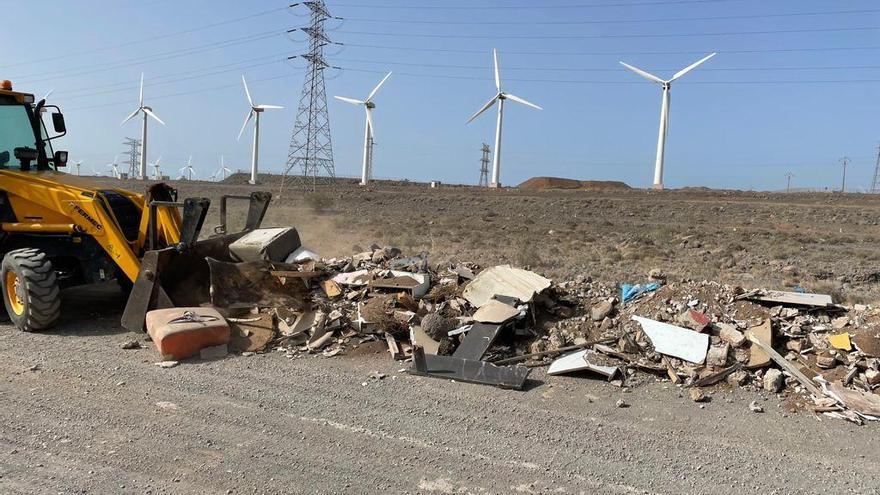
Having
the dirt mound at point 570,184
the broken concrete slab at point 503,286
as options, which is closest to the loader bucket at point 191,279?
the broken concrete slab at point 503,286

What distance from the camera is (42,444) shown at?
4527 mm

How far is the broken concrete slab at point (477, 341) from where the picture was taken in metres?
6.75

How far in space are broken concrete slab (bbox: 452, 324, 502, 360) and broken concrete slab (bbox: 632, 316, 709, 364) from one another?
5.63 ft

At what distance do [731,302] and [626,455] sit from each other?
11.9 feet

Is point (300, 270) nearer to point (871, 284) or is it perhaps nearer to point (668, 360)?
point (668, 360)

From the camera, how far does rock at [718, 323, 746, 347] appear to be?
662 centimetres

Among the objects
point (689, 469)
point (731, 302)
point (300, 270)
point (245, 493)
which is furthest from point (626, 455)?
point (300, 270)

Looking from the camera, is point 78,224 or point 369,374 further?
point 78,224

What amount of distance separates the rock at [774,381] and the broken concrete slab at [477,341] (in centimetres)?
276

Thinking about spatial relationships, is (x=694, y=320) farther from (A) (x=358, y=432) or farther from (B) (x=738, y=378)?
(A) (x=358, y=432)

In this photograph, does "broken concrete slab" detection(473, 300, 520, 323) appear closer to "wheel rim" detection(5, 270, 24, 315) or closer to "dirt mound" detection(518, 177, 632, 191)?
"wheel rim" detection(5, 270, 24, 315)

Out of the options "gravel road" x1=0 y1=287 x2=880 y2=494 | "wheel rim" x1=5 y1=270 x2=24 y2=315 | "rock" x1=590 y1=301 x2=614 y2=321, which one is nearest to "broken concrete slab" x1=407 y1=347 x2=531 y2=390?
"gravel road" x1=0 y1=287 x2=880 y2=494

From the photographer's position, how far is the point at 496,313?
286 inches

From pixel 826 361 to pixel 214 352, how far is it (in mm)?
6388
